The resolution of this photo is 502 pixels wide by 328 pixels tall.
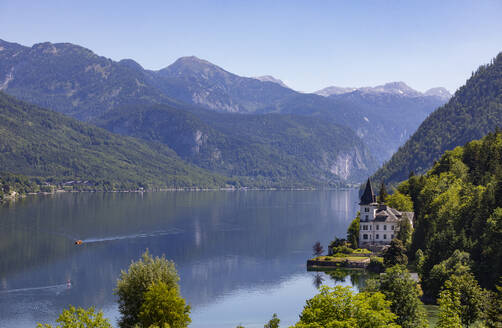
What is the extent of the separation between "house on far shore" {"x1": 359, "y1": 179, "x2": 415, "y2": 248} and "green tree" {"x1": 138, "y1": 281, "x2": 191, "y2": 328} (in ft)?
207

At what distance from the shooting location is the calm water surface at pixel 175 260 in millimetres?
83438

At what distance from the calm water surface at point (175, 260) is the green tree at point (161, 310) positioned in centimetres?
2171

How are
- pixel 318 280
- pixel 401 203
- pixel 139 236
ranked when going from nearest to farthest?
1. pixel 318 280
2. pixel 401 203
3. pixel 139 236

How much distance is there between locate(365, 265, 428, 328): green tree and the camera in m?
53.8

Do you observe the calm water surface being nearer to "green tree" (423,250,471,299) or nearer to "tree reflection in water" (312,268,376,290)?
"tree reflection in water" (312,268,376,290)

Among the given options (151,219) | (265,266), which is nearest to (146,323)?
(265,266)

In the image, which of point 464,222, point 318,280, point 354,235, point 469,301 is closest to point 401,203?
point 354,235

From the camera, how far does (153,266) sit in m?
59.2

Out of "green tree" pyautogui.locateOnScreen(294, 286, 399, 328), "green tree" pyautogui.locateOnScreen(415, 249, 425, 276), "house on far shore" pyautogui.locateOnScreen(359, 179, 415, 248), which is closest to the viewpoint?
"green tree" pyautogui.locateOnScreen(294, 286, 399, 328)

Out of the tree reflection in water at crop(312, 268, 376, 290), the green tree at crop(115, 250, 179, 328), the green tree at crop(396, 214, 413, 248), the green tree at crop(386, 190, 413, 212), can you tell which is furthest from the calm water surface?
the green tree at crop(386, 190, 413, 212)

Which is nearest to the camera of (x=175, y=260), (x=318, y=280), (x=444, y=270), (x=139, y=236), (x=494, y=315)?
(x=494, y=315)

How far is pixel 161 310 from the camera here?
5322cm

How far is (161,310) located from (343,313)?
16552mm

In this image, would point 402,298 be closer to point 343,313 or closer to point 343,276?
point 343,313
